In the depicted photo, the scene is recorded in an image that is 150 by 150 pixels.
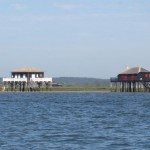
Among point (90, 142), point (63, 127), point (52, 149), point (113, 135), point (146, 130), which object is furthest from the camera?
point (63, 127)

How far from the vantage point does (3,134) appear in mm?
51562

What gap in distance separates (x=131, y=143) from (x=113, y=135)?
197 inches

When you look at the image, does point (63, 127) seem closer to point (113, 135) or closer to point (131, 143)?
point (113, 135)

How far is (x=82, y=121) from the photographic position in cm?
6688

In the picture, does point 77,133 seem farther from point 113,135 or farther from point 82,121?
point 82,121

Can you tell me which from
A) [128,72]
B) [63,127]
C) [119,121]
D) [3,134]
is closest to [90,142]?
[3,134]

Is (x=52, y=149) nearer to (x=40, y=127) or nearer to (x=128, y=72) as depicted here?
(x=40, y=127)

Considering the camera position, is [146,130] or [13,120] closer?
[146,130]

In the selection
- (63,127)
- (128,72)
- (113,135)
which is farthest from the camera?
(128,72)

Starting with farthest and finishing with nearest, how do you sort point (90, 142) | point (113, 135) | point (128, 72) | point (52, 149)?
point (128, 72)
point (113, 135)
point (90, 142)
point (52, 149)

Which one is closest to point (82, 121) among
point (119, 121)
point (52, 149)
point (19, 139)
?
point (119, 121)

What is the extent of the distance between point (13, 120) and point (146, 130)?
17.8 meters

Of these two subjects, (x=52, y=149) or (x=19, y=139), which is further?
(x=19, y=139)

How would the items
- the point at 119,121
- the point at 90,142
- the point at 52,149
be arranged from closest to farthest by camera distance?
the point at 52,149, the point at 90,142, the point at 119,121
